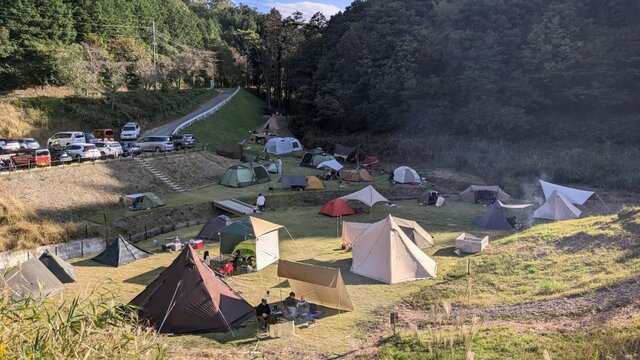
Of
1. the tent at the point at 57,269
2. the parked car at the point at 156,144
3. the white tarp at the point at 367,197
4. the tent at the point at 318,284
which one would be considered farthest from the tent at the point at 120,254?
the parked car at the point at 156,144

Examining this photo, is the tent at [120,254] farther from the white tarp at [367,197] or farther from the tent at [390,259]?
the white tarp at [367,197]

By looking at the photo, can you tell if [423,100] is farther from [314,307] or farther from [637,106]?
[314,307]

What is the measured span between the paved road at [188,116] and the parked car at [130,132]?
6.85 feet

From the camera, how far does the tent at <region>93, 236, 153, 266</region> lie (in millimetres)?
16312

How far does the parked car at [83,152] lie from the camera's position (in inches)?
1017

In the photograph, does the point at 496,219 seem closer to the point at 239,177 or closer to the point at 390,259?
the point at 390,259

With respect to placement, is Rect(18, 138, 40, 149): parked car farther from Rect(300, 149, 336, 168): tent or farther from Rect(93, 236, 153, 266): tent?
Rect(300, 149, 336, 168): tent

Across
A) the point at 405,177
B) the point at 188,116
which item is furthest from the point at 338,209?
the point at 188,116

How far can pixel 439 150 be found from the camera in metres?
39.8

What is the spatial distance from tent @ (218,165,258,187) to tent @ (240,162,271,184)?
0.29 m

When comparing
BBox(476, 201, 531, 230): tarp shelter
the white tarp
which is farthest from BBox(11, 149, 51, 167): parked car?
BBox(476, 201, 531, 230): tarp shelter

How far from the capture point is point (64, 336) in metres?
3.78

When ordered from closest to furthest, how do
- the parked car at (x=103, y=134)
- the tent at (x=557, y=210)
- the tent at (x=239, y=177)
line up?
the tent at (x=557, y=210), the tent at (x=239, y=177), the parked car at (x=103, y=134)

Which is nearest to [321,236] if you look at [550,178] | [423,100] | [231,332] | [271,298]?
[271,298]
